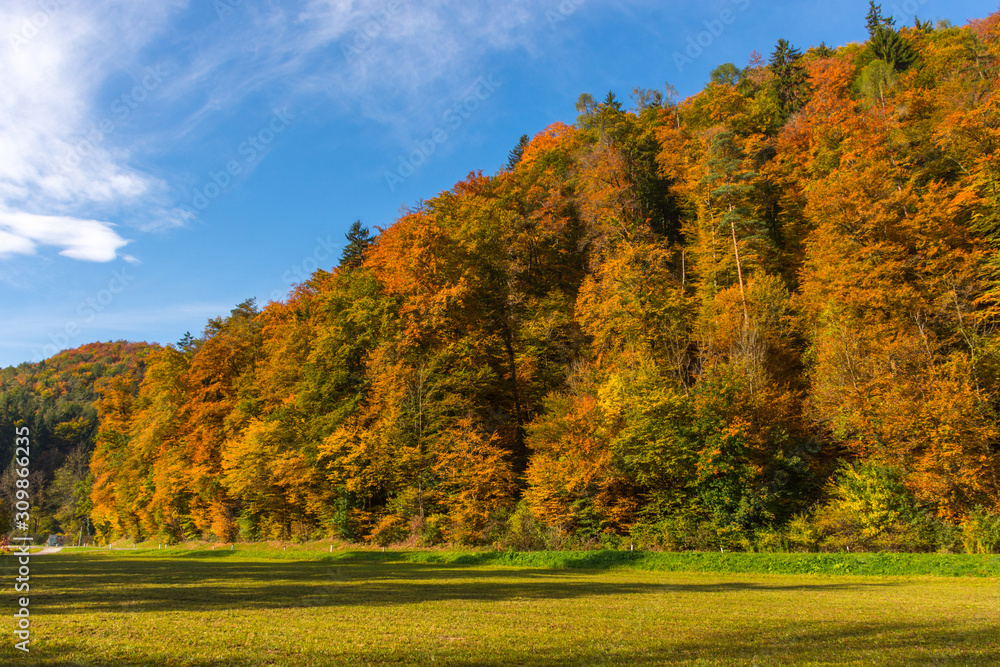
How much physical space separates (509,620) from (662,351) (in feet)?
109

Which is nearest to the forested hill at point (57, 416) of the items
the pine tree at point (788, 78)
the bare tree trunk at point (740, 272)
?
the bare tree trunk at point (740, 272)

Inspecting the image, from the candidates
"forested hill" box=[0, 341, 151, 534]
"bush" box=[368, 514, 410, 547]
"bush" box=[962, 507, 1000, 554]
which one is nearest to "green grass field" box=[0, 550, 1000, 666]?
"bush" box=[962, 507, 1000, 554]

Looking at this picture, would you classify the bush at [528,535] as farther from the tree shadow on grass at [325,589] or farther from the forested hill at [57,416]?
the forested hill at [57,416]

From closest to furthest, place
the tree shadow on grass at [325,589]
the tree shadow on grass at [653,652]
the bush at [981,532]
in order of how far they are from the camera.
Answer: the tree shadow on grass at [653,652] < the tree shadow on grass at [325,589] < the bush at [981,532]

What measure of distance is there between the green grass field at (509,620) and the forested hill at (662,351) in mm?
9934

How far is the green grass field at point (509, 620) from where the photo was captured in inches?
322

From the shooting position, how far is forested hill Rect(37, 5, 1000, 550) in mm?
31797

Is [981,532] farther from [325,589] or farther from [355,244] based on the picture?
[355,244]

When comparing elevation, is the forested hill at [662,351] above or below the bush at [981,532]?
above

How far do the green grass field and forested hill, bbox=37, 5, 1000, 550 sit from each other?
993cm

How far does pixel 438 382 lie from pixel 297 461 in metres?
14.3

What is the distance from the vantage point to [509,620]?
11.6 m

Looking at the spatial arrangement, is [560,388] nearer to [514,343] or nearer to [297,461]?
[514,343]

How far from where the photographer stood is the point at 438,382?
43.2 m
